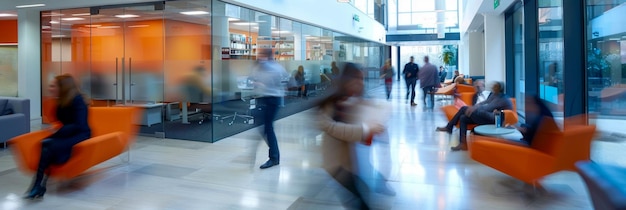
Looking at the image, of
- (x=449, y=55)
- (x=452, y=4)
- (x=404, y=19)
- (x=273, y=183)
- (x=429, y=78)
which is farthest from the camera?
(x=449, y=55)

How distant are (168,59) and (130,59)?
999mm

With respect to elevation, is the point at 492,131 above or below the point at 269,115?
below

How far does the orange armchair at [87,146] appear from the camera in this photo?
425 cm

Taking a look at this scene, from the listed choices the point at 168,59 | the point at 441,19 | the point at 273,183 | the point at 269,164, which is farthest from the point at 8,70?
the point at 441,19

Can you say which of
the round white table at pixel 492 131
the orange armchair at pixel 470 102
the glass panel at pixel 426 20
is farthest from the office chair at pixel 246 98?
the glass panel at pixel 426 20

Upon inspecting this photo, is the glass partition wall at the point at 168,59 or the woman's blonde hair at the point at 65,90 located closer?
the woman's blonde hair at the point at 65,90

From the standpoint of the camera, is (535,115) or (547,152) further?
(535,115)

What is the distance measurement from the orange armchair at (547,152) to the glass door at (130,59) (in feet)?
19.7

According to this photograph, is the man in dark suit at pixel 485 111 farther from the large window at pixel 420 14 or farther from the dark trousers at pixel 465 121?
the large window at pixel 420 14

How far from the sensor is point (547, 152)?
4043 mm

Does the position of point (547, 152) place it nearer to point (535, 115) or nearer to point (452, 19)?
point (535, 115)

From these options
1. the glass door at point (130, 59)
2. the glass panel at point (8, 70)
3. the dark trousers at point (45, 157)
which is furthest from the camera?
the glass panel at point (8, 70)

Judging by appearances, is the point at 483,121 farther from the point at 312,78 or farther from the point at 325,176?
the point at 312,78

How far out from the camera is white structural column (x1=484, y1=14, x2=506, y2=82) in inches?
497
